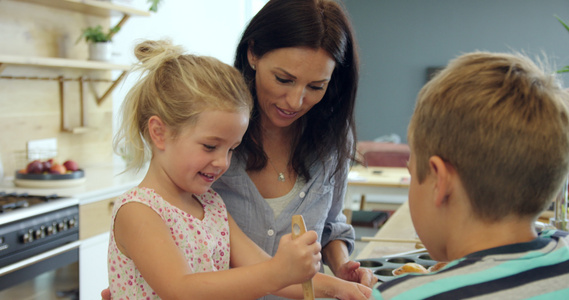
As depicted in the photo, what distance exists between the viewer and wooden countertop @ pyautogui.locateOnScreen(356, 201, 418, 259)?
2.04m

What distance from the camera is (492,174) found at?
0.81m

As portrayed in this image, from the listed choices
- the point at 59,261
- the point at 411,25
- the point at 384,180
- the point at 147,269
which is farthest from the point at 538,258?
the point at 411,25

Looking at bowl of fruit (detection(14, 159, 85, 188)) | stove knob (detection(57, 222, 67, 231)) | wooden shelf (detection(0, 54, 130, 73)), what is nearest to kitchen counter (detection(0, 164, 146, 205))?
bowl of fruit (detection(14, 159, 85, 188))

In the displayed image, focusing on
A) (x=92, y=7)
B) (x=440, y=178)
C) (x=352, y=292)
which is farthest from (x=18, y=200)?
(x=440, y=178)

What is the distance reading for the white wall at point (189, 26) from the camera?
427 centimetres

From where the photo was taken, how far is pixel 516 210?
832 millimetres

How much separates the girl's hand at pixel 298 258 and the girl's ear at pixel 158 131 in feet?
1.16

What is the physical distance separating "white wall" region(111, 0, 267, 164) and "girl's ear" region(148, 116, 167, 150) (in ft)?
8.58

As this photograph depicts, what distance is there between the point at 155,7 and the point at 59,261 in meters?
1.88

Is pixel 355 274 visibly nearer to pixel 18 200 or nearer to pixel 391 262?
pixel 391 262

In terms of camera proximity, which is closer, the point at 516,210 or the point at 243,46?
the point at 516,210

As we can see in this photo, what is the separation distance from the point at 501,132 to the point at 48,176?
259cm

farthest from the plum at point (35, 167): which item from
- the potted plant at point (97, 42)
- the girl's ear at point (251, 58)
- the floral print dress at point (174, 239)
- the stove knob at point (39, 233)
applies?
the floral print dress at point (174, 239)

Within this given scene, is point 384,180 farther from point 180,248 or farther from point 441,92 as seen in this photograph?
point 441,92
